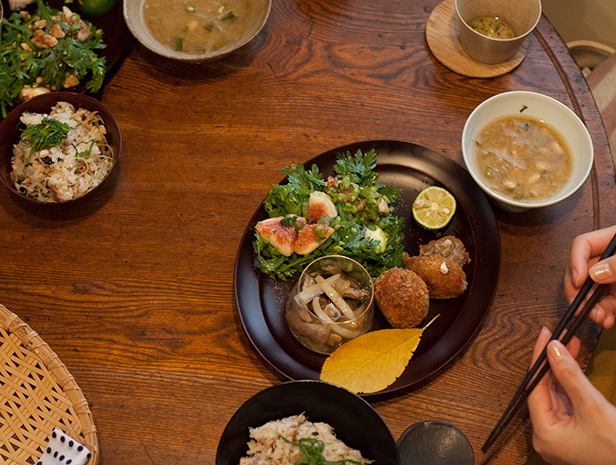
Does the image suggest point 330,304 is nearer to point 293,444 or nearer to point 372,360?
point 372,360

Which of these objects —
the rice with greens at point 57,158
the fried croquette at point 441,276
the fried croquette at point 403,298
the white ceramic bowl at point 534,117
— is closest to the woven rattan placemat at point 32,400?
the rice with greens at point 57,158

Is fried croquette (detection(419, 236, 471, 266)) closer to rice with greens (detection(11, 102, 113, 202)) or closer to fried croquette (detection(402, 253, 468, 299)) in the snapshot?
fried croquette (detection(402, 253, 468, 299))

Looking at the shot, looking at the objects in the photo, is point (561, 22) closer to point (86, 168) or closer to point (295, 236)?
point (295, 236)

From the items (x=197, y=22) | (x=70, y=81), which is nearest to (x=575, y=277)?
(x=197, y=22)

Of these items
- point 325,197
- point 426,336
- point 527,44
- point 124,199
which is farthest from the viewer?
point 527,44

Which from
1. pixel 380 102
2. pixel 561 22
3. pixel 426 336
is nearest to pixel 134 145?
pixel 380 102

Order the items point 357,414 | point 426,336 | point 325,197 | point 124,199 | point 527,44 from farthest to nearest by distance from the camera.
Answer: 1. point 527,44
2. point 124,199
3. point 325,197
4. point 426,336
5. point 357,414

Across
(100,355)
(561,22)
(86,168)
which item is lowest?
(100,355)
